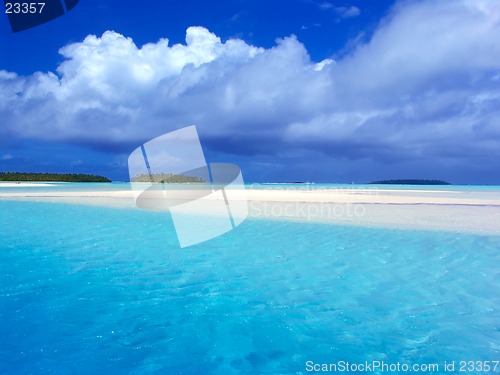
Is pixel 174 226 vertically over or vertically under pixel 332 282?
over

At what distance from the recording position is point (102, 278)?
22.0 ft

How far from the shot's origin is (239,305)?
547 cm

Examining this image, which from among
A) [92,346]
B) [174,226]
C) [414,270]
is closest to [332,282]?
[414,270]

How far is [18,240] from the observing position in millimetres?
10266

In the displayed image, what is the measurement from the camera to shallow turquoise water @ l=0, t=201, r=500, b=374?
3988mm

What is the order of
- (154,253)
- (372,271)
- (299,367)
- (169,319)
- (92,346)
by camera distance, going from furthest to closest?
(154,253) → (372,271) → (169,319) → (92,346) → (299,367)

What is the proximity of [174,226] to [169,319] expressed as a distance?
372 inches

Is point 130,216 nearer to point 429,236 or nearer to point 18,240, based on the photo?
point 18,240

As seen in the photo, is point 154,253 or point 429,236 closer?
point 154,253

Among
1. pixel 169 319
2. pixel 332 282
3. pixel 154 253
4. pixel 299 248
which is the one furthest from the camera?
pixel 299 248

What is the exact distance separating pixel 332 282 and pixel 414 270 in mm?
2136

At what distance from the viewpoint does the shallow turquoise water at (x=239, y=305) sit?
13.1 feet

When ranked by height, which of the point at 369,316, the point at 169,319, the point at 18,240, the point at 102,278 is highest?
the point at 18,240

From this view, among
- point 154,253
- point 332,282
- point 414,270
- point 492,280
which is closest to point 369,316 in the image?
point 332,282
